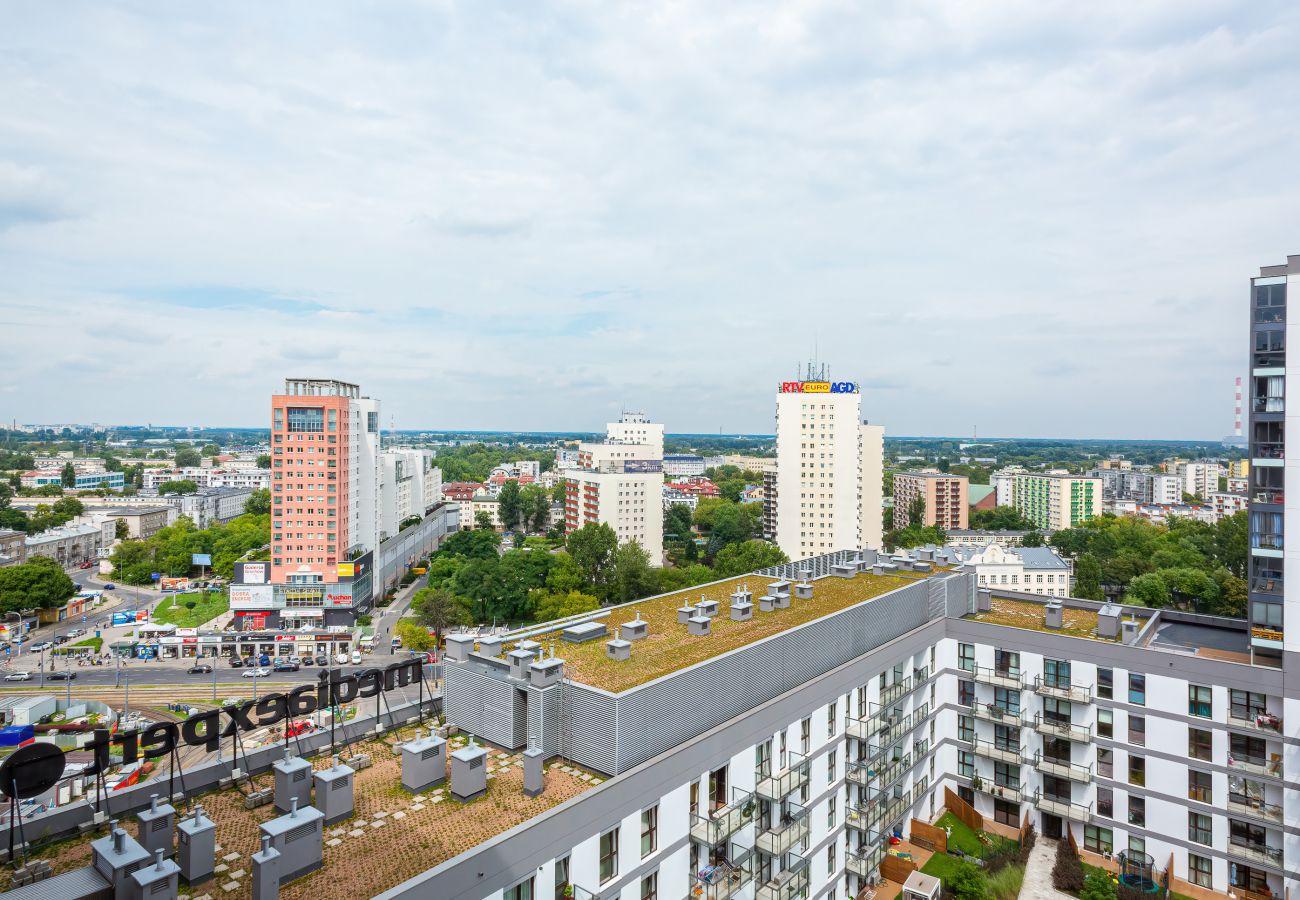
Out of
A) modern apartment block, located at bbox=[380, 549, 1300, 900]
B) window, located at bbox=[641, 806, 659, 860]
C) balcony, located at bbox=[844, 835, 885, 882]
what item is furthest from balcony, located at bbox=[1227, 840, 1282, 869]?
window, located at bbox=[641, 806, 659, 860]

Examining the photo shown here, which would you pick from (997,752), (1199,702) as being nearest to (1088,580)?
(997,752)

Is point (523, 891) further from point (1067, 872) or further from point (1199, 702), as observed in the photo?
point (1199, 702)

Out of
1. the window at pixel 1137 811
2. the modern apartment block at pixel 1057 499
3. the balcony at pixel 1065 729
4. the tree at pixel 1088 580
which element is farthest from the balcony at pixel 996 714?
the modern apartment block at pixel 1057 499

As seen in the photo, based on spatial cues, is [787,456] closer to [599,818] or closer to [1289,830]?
[1289,830]

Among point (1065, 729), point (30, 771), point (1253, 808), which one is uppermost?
point (30, 771)

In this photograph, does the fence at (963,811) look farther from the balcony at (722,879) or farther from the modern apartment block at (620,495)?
the modern apartment block at (620,495)

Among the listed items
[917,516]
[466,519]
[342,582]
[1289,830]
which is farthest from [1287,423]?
[466,519]
